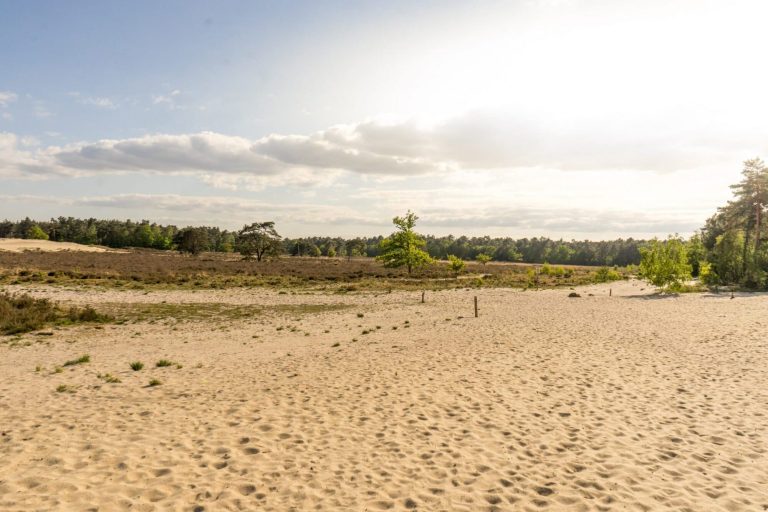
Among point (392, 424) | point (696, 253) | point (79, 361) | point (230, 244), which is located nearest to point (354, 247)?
point (230, 244)

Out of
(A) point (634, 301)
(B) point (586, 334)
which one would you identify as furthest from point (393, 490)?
(A) point (634, 301)

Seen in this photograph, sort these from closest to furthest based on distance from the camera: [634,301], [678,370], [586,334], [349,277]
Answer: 1. [678,370]
2. [586,334]
3. [634,301]
4. [349,277]

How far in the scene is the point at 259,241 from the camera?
3565 inches

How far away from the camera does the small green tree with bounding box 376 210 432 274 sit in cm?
6147

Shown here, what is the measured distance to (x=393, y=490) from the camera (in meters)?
7.27

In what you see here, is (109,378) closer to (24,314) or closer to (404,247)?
(24,314)

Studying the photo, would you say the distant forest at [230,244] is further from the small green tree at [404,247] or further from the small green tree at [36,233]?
the small green tree at [404,247]

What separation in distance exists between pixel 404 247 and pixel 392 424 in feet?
171

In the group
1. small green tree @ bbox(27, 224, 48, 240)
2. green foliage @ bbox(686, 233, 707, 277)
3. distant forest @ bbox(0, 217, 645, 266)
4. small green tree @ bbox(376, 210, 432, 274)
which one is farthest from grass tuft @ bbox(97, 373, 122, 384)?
small green tree @ bbox(27, 224, 48, 240)

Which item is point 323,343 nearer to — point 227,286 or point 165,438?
point 165,438

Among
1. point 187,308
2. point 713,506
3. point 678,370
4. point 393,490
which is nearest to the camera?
point 713,506

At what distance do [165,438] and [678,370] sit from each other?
16.3 m

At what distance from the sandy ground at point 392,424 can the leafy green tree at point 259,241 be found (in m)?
70.3

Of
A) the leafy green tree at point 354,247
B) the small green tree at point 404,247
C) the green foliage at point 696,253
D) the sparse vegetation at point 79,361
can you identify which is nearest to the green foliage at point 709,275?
the green foliage at point 696,253
